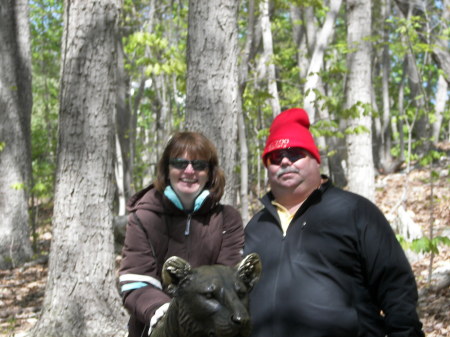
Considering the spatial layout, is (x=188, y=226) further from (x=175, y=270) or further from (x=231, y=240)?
(x=175, y=270)

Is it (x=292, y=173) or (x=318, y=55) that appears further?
(x=318, y=55)

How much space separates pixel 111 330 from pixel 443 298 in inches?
162

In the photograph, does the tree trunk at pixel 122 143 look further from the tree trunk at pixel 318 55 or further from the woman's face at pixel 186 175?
the woman's face at pixel 186 175

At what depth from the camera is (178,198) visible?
284 cm

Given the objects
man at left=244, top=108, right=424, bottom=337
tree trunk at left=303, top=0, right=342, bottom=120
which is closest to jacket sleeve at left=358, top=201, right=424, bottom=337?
man at left=244, top=108, right=424, bottom=337

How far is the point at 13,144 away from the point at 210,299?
1057 centimetres

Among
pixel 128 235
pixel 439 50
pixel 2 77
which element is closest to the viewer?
pixel 128 235

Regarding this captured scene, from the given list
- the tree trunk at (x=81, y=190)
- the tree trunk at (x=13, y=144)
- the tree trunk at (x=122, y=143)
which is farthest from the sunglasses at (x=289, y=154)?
the tree trunk at (x=122, y=143)

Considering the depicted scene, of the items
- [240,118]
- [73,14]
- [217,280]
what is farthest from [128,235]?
[240,118]

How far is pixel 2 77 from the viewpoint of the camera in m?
11.3

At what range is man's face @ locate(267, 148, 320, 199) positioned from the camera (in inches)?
110

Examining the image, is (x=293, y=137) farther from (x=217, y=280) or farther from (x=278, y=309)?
(x=217, y=280)

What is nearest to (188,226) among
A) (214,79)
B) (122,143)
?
(214,79)

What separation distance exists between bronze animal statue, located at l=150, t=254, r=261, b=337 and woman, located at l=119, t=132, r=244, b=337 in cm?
81
